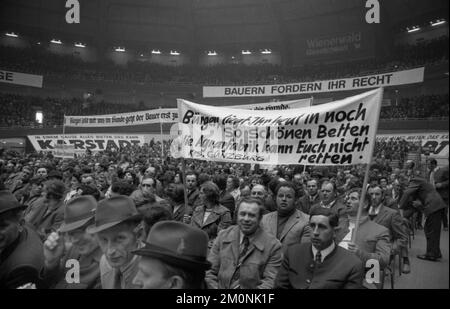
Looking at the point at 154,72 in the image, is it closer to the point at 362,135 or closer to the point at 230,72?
the point at 230,72

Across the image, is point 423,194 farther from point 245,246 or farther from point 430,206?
point 245,246

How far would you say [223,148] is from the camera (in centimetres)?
471

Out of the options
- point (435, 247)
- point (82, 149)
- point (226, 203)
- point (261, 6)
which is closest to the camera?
point (226, 203)

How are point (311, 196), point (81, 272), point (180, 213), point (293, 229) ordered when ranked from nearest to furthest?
point (81, 272) < point (293, 229) < point (180, 213) < point (311, 196)

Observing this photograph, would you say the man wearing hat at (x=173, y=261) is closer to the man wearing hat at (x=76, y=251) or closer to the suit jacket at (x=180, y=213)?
the man wearing hat at (x=76, y=251)

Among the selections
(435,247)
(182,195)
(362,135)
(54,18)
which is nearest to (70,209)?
(182,195)

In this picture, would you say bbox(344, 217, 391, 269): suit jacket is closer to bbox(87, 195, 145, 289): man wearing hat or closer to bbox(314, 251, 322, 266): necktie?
bbox(314, 251, 322, 266): necktie

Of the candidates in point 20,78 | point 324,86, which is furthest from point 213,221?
point 20,78

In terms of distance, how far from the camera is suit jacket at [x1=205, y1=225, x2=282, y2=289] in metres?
3.10

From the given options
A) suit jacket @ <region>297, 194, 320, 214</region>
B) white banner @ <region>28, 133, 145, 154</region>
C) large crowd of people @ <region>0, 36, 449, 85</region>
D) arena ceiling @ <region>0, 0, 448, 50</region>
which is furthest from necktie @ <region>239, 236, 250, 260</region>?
arena ceiling @ <region>0, 0, 448, 50</region>

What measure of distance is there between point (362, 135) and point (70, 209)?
8.65ft

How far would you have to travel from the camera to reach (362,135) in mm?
3477

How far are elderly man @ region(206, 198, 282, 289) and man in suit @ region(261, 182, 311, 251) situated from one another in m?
0.70

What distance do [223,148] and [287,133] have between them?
91 centimetres
